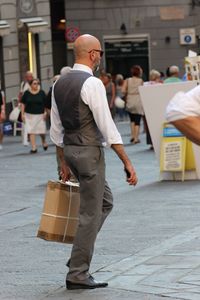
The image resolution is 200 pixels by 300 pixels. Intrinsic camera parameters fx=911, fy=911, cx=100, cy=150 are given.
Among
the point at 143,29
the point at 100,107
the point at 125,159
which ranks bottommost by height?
the point at 125,159

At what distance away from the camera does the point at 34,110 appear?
2044 centimetres

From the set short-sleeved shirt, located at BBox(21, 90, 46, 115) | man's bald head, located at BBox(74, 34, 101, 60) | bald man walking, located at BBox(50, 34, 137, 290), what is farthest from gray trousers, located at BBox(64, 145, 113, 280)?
short-sleeved shirt, located at BBox(21, 90, 46, 115)

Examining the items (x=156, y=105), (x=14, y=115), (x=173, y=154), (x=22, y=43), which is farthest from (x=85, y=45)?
(x=22, y=43)

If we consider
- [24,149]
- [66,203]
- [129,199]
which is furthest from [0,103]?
[66,203]

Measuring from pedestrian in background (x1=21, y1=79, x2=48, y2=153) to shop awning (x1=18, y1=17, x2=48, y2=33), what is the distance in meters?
9.14

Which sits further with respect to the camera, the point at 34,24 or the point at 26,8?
the point at 26,8

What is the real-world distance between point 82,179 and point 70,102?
1.88 feet

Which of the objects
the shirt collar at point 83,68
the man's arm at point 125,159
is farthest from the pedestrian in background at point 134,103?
the man's arm at point 125,159

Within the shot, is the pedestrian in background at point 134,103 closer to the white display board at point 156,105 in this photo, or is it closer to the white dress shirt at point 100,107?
the white display board at point 156,105

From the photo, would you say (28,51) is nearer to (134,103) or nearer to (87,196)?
(134,103)

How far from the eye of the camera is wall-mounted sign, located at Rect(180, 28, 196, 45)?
38.4 metres

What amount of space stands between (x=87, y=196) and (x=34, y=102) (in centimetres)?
1372

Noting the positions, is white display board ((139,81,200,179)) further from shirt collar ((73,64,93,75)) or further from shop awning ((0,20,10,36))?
shop awning ((0,20,10,36))

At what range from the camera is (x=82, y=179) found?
670cm
